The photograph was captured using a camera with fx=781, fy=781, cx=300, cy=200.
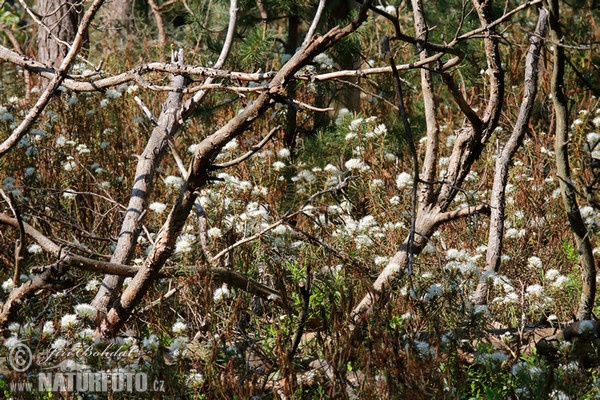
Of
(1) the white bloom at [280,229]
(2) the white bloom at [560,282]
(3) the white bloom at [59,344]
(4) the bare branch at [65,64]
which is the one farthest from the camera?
(1) the white bloom at [280,229]

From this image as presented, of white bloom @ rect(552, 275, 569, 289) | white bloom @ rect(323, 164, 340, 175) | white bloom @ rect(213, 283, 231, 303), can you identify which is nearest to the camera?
white bloom @ rect(213, 283, 231, 303)


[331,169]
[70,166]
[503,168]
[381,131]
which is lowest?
[503,168]

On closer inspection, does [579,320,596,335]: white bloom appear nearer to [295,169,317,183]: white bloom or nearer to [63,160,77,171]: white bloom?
[295,169,317,183]: white bloom

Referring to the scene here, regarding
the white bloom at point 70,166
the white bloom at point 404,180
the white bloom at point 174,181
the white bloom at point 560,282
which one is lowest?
the white bloom at point 560,282

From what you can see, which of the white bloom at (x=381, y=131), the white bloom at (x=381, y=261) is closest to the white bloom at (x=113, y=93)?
the white bloom at (x=381, y=131)

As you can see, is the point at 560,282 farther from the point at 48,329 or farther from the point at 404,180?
the point at 48,329

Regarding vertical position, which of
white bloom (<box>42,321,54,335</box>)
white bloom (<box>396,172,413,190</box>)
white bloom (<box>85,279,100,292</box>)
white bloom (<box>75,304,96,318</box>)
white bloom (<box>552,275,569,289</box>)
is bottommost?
white bloom (<box>42,321,54,335</box>)

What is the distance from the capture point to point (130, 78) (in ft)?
11.3

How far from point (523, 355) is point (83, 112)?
3.86 meters

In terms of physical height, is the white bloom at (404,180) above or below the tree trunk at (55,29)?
below

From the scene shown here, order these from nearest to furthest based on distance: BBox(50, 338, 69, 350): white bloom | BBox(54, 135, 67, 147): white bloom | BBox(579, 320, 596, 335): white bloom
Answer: BBox(579, 320, 596, 335): white bloom → BBox(50, 338, 69, 350): white bloom → BBox(54, 135, 67, 147): white bloom

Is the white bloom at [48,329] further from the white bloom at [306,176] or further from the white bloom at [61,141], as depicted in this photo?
the white bloom at [306,176]

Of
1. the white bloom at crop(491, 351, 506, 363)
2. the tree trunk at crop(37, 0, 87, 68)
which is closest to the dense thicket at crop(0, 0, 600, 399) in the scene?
the white bloom at crop(491, 351, 506, 363)

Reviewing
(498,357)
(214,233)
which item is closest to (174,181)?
(214,233)
